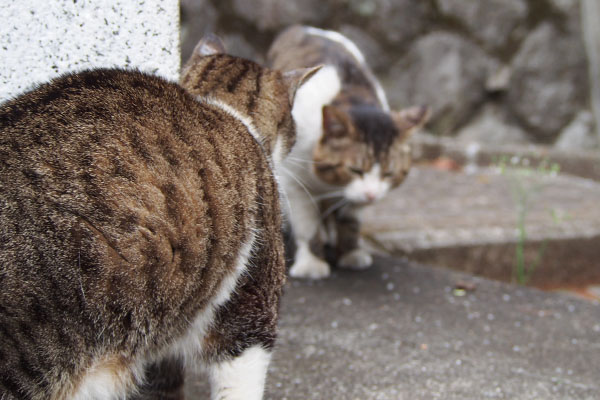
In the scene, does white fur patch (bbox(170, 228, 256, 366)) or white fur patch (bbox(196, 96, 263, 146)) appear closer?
white fur patch (bbox(170, 228, 256, 366))

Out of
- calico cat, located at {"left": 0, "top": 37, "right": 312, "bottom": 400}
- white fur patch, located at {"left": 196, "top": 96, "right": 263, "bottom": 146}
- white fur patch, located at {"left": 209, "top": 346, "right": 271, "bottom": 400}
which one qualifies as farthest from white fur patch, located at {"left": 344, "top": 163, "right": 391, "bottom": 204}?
white fur patch, located at {"left": 209, "top": 346, "right": 271, "bottom": 400}

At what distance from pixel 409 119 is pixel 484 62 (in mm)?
2304

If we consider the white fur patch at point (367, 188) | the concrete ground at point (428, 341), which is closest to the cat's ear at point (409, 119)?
the white fur patch at point (367, 188)

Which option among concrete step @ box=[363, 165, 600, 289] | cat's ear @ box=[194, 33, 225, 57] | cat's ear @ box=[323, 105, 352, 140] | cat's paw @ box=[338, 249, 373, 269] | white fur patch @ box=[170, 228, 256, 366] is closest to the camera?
white fur patch @ box=[170, 228, 256, 366]

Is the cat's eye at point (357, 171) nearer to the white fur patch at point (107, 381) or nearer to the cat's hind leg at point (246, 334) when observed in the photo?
the cat's hind leg at point (246, 334)

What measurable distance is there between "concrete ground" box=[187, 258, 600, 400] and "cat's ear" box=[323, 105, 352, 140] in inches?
23.0

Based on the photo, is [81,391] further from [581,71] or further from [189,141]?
[581,71]

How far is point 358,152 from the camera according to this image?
8.43 ft

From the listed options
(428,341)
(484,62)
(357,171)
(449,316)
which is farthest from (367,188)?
(484,62)

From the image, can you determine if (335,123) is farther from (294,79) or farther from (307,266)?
(294,79)

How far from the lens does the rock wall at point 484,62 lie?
4.55m

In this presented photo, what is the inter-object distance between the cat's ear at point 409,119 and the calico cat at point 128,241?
1325mm

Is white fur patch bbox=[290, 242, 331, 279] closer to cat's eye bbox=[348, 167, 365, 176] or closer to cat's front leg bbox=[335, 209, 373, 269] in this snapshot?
cat's front leg bbox=[335, 209, 373, 269]

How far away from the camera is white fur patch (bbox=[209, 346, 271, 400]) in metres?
1.36
